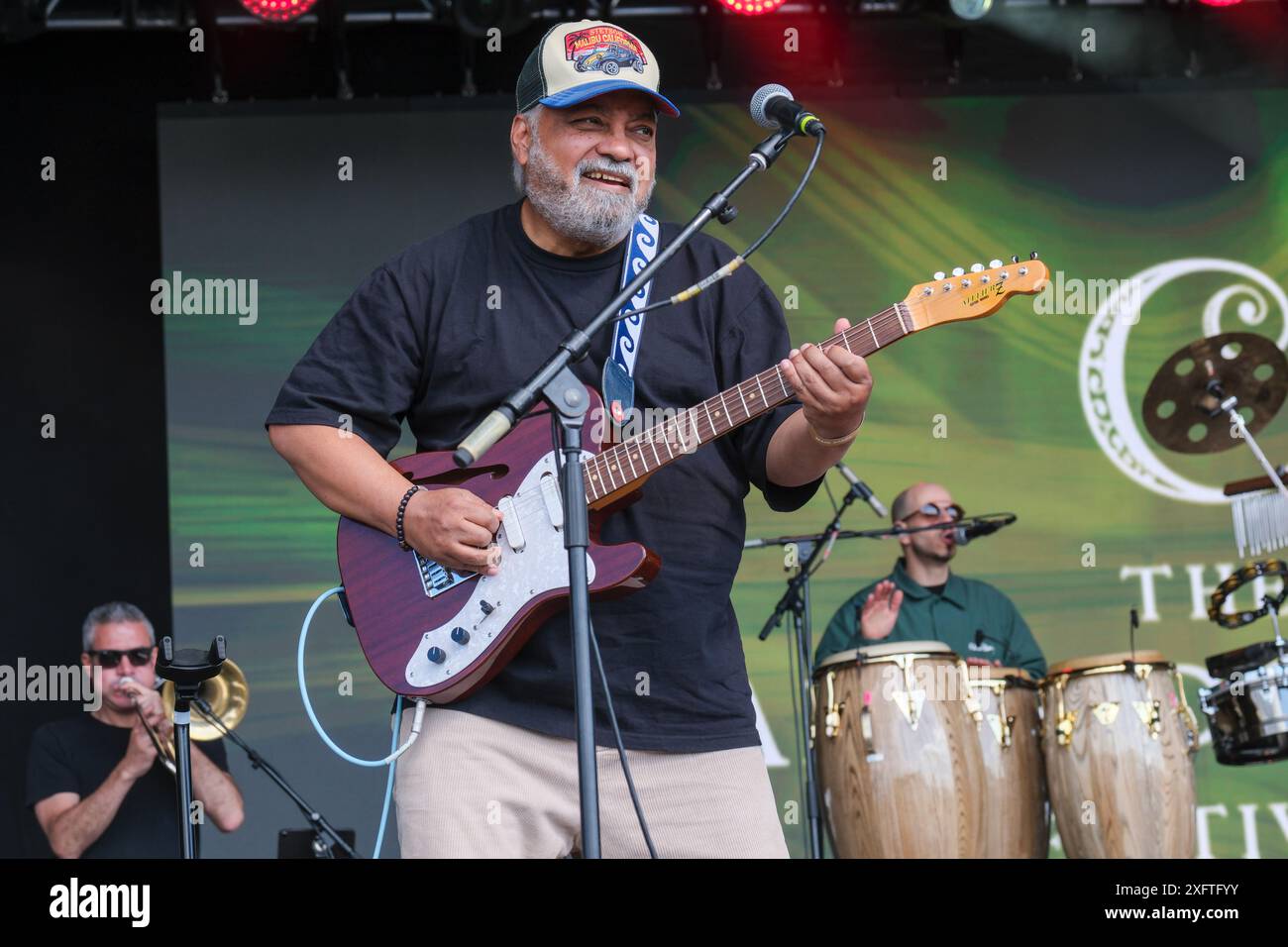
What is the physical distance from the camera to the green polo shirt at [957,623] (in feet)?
20.7

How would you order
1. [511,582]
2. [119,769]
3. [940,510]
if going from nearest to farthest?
[511,582] → [119,769] → [940,510]

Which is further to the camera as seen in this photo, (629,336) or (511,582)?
(629,336)

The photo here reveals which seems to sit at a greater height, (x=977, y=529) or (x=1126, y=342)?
(x=1126, y=342)

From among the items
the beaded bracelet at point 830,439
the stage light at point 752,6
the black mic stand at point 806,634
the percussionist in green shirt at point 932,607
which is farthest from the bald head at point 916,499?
the beaded bracelet at point 830,439

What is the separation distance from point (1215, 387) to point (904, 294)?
1.35 metres

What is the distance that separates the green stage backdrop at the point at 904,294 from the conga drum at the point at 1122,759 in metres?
0.93

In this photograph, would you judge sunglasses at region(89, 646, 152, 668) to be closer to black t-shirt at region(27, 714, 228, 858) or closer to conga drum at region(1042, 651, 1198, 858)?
black t-shirt at region(27, 714, 228, 858)

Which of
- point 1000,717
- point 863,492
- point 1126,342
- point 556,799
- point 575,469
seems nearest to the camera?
point 575,469

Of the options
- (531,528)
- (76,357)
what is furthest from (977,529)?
(76,357)

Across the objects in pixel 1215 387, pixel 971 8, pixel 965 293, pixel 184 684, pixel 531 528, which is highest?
pixel 971 8

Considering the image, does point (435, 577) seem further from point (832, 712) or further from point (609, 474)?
point (832, 712)

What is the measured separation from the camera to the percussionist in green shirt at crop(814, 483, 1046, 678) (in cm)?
627

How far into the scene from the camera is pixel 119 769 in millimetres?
5465
